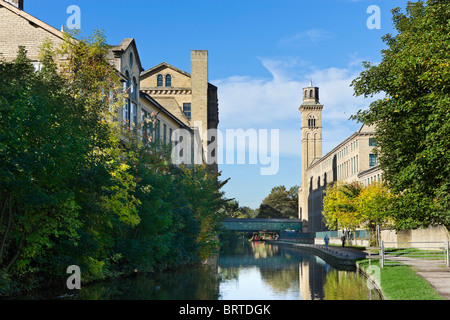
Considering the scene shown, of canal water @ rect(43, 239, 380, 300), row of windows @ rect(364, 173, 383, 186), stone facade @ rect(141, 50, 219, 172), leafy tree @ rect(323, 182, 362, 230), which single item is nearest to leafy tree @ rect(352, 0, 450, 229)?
canal water @ rect(43, 239, 380, 300)

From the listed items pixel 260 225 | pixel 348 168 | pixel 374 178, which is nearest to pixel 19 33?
pixel 374 178

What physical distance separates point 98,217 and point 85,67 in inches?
482

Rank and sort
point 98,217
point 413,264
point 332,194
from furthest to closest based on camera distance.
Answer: point 332,194 < point 413,264 < point 98,217

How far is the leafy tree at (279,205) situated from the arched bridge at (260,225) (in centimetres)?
2758

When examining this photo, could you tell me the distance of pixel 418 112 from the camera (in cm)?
2675

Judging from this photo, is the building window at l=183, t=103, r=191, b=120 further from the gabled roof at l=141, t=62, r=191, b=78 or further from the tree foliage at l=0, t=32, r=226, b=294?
the tree foliage at l=0, t=32, r=226, b=294

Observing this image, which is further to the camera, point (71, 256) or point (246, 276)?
point (246, 276)

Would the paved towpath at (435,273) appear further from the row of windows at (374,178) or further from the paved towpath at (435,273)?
the row of windows at (374,178)

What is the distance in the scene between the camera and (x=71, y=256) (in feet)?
72.5

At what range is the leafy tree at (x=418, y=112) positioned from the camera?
23969 mm

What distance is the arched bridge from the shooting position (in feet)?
440

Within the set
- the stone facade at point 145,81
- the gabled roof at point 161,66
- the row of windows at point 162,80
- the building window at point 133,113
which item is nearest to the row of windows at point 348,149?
the stone facade at point 145,81
